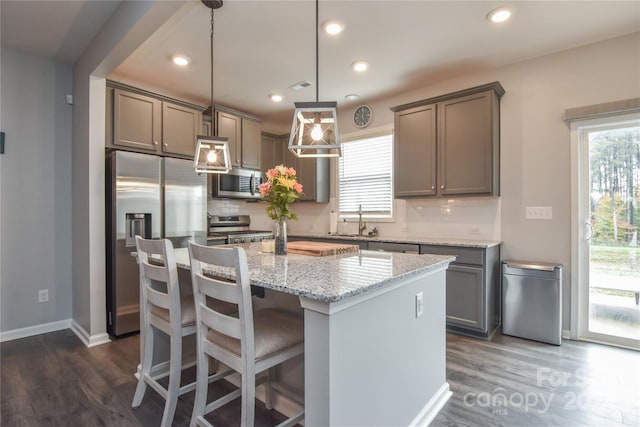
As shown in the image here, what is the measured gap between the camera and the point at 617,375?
7.34 feet

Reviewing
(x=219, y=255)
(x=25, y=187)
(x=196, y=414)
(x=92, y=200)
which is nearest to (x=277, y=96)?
(x=92, y=200)

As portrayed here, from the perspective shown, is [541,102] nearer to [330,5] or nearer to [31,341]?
[330,5]

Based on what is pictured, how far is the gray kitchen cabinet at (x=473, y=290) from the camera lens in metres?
2.88

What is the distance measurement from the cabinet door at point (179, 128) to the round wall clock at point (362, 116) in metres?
2.02

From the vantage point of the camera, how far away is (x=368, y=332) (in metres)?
1.34

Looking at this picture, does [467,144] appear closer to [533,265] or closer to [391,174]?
[391,174]

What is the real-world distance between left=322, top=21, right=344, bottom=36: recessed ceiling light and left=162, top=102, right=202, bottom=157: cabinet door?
1846mm

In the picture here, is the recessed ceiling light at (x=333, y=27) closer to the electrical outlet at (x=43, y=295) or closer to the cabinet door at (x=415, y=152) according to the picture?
the cabinet door at (x=415, y=152)

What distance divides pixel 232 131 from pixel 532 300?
3819 millimetres

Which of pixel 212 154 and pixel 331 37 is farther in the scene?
pixel 331 37

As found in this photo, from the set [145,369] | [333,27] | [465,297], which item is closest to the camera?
[145,369]

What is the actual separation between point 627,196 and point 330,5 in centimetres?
290

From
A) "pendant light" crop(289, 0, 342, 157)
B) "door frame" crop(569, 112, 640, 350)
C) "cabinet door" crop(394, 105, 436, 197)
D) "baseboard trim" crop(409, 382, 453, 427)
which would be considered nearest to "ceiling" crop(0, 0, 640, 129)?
"cabinet door" crop(394, 105, 436, 197)

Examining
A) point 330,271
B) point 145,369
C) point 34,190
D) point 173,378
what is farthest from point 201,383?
point 34,190
